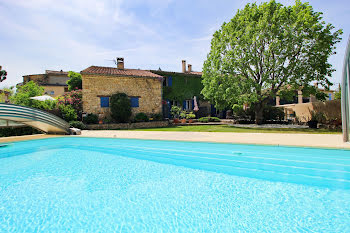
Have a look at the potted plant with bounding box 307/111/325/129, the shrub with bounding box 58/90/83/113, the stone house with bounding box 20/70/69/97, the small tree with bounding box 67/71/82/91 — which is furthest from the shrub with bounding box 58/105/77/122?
→ the stone house with bounding box 20/70/69/97

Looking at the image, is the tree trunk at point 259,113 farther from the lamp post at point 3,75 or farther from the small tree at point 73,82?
the lamp post at point 3,75

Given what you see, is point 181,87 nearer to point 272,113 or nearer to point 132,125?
point 132,125

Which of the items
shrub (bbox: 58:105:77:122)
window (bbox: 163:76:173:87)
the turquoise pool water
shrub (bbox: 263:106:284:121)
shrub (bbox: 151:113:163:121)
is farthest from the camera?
window (bbox: 163:76:173:87)

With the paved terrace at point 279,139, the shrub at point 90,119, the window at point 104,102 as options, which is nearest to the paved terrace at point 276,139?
the paved terrace at point 279,139

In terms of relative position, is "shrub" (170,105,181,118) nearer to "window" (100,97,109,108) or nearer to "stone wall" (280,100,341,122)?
"window" (100,97,109,108)

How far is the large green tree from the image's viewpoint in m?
12.9

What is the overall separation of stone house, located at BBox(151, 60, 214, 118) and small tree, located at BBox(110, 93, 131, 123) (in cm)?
622

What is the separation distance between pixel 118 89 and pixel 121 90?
0.29m

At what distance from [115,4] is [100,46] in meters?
6.38

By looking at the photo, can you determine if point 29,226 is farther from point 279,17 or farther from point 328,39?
point 328,39

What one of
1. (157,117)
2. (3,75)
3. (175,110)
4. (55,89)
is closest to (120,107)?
(157,117)

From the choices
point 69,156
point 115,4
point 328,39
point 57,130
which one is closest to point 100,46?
point 115,4

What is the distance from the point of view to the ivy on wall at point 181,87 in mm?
22656

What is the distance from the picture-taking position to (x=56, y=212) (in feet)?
9.28
